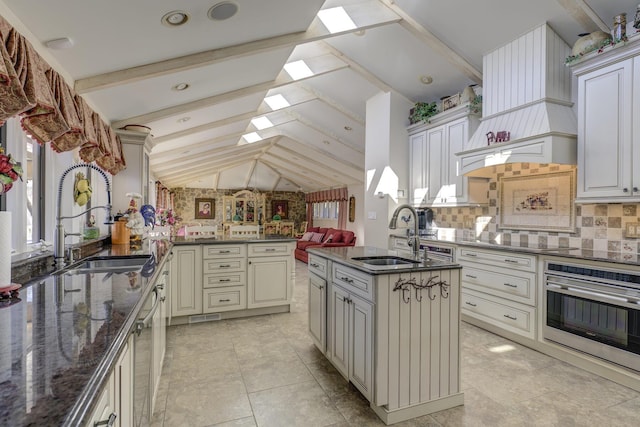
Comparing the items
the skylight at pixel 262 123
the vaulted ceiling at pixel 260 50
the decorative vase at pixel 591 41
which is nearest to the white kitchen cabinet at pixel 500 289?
the decorative vase at pixel 591 41

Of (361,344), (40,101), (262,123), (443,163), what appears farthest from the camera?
(262,123)

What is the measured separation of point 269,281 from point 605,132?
3.53m

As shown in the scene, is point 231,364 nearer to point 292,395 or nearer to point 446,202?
point 292,395

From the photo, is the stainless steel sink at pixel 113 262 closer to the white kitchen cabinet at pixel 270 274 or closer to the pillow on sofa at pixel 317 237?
the white kitchen cabinet at pixel 270 274

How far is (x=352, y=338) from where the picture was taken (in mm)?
2176

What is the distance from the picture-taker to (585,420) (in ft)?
6.46

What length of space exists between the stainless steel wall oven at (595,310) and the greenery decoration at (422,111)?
2629mm

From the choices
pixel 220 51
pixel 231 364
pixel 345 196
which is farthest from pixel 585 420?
pixel 345 196

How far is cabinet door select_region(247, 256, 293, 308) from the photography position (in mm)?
3906

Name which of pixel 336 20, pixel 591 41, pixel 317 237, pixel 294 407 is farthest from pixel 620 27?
pixel 317 237

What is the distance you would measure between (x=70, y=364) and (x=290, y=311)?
3.47 metres

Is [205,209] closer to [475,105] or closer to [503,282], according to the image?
[475,105]

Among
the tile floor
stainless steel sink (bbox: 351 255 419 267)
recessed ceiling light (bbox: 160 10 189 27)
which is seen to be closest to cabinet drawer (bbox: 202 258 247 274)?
the tile floor

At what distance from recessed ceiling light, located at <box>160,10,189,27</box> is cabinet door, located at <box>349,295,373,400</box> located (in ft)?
6.99
